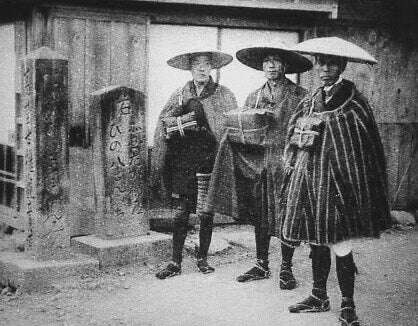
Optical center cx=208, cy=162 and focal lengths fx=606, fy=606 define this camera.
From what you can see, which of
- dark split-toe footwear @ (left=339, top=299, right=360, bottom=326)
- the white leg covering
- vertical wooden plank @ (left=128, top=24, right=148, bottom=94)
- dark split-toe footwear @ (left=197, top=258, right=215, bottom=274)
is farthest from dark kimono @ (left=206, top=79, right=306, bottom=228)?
vertical wooden plank @ (left=128, top=24, right=148, bottom=94)

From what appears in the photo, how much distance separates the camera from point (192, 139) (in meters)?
6.91

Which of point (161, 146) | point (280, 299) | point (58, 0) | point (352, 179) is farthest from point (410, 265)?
point (58, 0)

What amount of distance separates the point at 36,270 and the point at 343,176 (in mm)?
3322

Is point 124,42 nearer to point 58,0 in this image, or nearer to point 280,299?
point 58,0

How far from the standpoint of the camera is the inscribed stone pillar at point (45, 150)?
6.48m

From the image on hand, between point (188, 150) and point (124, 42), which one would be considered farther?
point (124, 42)

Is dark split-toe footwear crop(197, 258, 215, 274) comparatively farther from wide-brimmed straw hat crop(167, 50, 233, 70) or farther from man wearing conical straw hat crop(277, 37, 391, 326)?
wide-brimmed straw hat crop(167, 50, 233, 70)

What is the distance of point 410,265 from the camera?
25.1 ft

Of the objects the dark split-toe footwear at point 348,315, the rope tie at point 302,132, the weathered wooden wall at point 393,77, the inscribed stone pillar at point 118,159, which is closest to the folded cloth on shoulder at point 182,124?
the inscribed stone pillar at point 118,159

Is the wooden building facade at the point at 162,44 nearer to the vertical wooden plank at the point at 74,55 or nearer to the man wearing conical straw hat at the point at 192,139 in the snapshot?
the vertical wooden plank at the point at 74,55

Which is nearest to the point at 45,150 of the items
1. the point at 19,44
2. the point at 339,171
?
the point at 19,44

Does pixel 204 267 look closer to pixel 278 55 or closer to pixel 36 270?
pixel 36 270

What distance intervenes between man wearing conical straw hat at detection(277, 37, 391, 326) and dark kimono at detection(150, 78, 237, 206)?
164 cm

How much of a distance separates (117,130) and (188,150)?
0.96 metres
